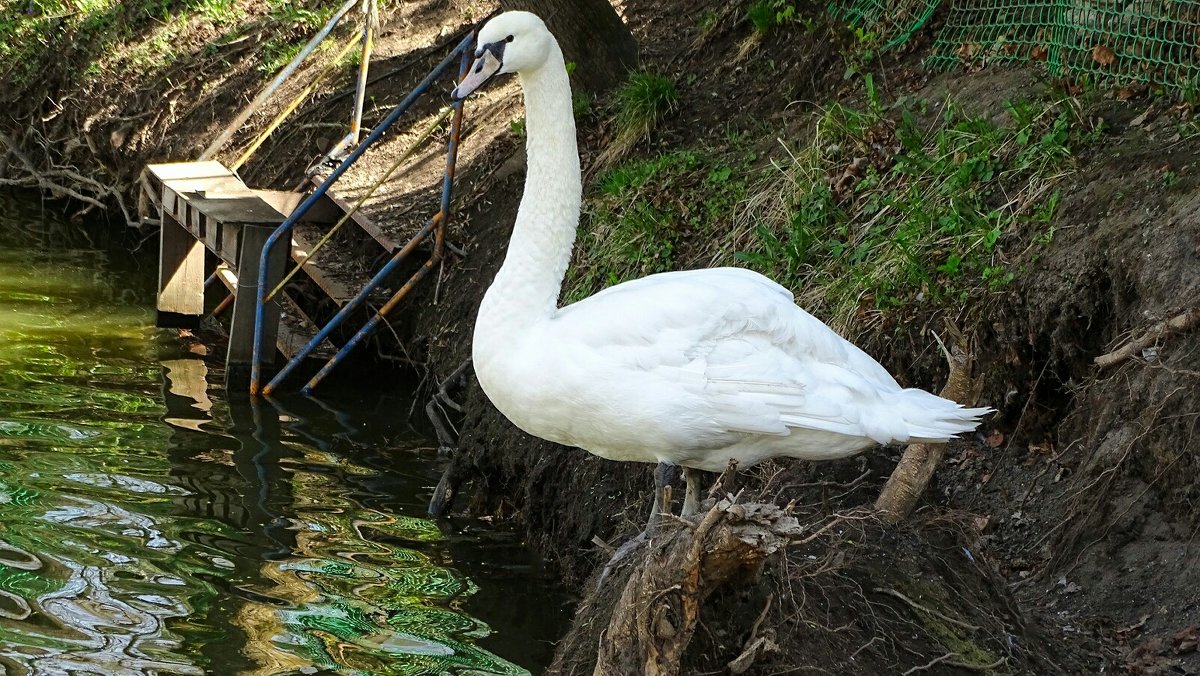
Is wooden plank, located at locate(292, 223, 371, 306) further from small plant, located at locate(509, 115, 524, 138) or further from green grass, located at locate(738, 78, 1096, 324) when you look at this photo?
green grass, located at locate(738, 78, 1096, 324)

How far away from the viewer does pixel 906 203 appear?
7.03m

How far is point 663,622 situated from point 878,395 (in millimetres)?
1426

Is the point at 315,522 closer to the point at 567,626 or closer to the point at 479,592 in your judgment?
the point at 479,592

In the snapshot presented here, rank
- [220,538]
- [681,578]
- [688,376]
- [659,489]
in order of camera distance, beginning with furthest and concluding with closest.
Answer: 1. [220,538]
2. [659,489]
3. [688,376]
4. [681,578]

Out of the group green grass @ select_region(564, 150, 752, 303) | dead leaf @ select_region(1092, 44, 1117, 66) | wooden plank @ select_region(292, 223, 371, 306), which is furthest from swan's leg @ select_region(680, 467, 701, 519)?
wooden plank @ select_region(292, 223, 371, 306)

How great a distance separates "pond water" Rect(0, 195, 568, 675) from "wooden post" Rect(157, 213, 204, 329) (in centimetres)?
46

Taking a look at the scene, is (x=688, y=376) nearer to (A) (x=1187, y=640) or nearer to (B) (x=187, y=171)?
(A) (x=1187, y=640)

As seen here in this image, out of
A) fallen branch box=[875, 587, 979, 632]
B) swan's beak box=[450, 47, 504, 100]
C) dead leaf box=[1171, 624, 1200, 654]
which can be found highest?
swan's beak box=[450, 47, 504, 100]

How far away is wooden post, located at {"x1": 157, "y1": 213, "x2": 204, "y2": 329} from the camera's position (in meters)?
10.9

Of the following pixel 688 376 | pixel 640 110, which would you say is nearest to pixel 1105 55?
pixel 640 110

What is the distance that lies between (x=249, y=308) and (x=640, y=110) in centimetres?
314

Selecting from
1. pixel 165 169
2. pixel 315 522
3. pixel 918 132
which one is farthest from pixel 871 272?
pixel 165 169

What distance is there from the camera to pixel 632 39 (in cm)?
1048

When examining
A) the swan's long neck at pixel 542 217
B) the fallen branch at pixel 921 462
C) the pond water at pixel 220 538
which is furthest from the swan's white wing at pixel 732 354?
the pond water at pixel 220 538
